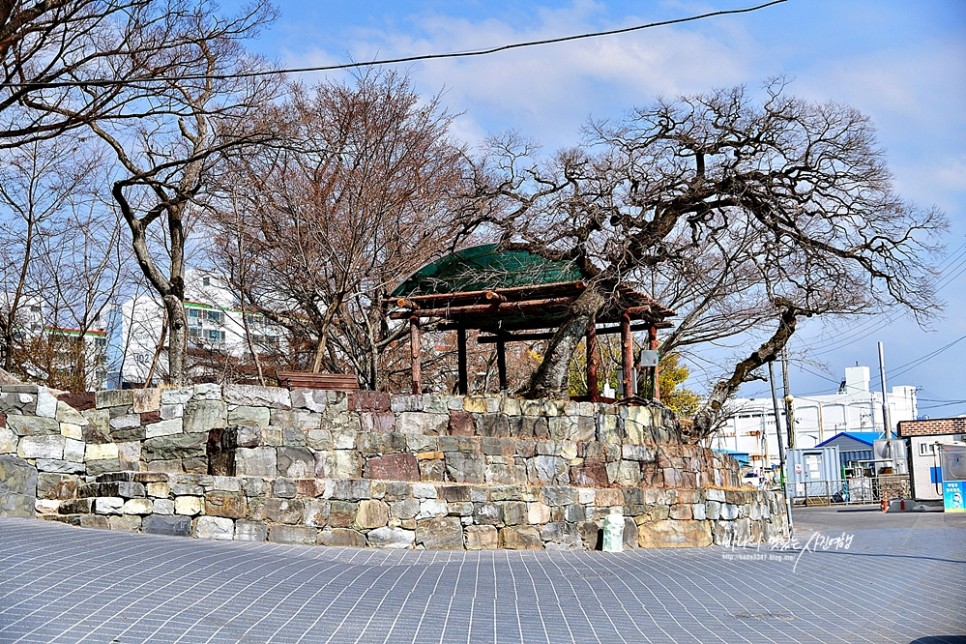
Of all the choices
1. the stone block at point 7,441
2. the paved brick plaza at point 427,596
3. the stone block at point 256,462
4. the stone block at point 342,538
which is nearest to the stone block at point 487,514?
the paved brick plaza at point 427,596

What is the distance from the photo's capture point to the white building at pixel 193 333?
82.0 feet

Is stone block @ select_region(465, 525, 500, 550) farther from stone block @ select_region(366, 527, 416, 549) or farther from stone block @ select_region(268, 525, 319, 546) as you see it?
stone block @ select_region(268, 525, 319, 546)

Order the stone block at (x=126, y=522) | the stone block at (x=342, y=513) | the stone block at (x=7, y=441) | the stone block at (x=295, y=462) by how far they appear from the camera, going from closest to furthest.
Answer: the stone block at (x=126, y=522)
the stone block at (x=7, y=441)
the stone block at (x=342, y=513)
the stone block at (x=295, y=462)

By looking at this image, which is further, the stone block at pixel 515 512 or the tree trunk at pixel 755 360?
the tree trunk at pixel 755 360

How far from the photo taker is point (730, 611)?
29.3ft

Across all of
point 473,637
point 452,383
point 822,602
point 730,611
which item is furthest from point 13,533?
point 452,383

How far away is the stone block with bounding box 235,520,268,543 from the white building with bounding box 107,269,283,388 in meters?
10.1

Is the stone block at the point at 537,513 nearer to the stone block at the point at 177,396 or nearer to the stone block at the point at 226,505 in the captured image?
the stone block at the point at 226,505

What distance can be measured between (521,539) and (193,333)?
18.6 metres

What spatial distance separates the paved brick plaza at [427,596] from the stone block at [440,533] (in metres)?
0.33

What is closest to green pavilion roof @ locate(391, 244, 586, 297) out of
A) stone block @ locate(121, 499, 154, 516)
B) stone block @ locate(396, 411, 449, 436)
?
stone block @ locate(396, 411, 449, 436)

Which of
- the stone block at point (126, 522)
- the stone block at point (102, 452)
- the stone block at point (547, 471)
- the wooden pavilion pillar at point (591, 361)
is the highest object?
the wooden pavilion pillar at point (591, 361)

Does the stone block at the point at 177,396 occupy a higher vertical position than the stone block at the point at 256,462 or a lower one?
higher

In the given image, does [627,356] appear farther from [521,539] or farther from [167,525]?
[167,525]
